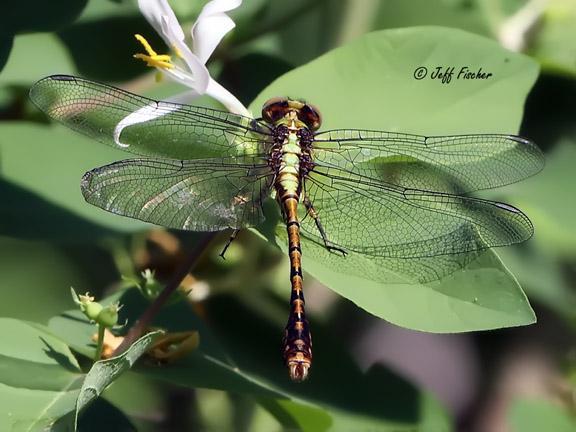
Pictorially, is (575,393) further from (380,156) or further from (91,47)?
(91,47)

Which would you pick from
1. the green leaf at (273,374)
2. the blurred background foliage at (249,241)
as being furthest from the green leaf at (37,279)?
the green leaf at (273,374)

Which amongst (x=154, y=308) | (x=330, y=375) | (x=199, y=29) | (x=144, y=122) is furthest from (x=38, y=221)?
(x=330, y=375)

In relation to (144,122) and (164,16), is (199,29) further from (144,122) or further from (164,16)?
(144,122)

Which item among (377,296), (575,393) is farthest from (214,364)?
(575,393)

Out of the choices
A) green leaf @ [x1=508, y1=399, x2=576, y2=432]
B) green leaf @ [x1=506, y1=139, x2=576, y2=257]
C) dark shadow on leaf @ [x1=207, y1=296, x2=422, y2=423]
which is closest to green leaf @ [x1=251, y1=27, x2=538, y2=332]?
dark shadow on leaf @ [x1=207, y1=296, x2=422, y2=423]

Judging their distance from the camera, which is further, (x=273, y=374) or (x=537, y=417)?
(x=537, y=417)

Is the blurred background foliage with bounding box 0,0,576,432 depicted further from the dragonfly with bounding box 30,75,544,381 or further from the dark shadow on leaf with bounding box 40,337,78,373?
the dragonfly with bounding box 30,75,544,381
